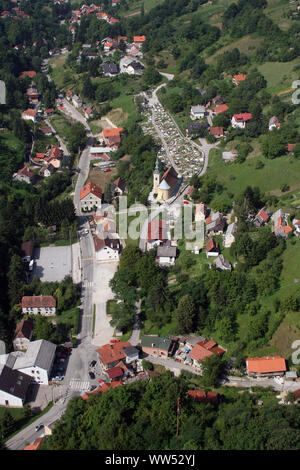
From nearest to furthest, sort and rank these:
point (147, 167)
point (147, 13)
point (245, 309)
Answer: point (245, 309), point (147, 167), point (147, 13)

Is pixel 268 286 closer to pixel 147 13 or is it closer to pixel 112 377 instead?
pixel 112 377

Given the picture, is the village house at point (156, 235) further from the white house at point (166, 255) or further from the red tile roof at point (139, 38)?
the red tile roof at point (139, 38)

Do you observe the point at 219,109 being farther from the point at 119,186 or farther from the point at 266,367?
the point at 266,367

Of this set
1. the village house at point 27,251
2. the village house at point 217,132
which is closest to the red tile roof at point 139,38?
the village house at point 217,132

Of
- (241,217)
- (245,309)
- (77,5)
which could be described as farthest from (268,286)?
(77,5)

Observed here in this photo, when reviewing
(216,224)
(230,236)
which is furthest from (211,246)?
(216,224)
